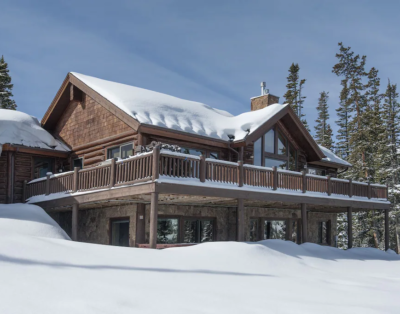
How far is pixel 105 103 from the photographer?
63.4 ft

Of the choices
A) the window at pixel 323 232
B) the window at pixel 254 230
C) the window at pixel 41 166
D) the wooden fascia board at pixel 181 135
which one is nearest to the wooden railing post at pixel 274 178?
the wooden fascia board at pixel 181 135

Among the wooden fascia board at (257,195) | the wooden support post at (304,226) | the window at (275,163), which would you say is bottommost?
the wooden support post at (304,226)

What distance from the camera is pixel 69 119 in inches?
888

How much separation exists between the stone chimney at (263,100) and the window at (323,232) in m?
7.07

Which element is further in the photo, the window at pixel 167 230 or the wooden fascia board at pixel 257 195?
the window at pixel 167 230

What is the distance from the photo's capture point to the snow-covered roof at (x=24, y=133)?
2022cm

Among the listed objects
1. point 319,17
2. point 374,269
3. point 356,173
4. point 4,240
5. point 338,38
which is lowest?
point 374,269

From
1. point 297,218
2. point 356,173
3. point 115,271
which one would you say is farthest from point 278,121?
point 356,173

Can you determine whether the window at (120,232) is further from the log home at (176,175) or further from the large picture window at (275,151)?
the large picture window at (275,151)

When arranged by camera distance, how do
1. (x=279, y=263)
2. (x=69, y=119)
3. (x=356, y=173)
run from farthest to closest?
1. (x=356, y=173)
2. (x=69, y=119)
3. (x=279, y=263)

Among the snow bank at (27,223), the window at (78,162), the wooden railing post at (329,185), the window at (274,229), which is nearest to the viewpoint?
the snow bank at (27,223)

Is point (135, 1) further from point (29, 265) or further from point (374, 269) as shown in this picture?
point (374, 269)

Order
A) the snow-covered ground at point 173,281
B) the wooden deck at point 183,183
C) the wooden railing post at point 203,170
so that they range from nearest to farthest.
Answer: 1. the snow-covered ground at point 173,281
2. the wooden deck at point 183,183
3. the wooden railing post at point 203,170

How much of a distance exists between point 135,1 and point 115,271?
1014cm
